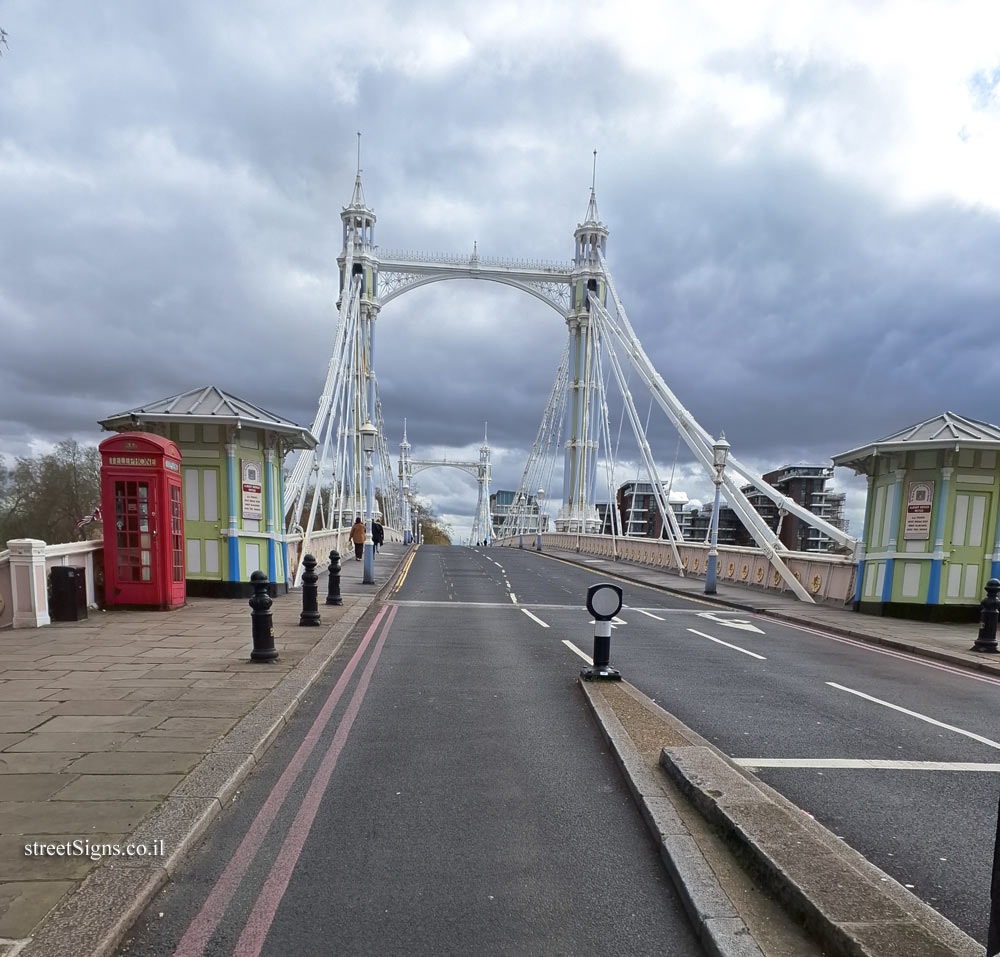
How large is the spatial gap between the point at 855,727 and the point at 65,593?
1013 centimetres

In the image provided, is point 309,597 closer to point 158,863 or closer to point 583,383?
point 158,863

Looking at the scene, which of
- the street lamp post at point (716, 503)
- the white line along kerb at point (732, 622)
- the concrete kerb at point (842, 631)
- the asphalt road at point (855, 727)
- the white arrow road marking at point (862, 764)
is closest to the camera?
the asphalt road at point (855, 727)

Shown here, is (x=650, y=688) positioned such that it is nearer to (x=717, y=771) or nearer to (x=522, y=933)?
(x=717, y=771)

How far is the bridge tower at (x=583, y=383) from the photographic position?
44812 mm

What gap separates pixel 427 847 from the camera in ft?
11.3

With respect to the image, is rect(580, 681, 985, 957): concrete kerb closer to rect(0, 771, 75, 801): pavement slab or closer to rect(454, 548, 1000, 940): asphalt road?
rect(454, 548, 1000, 940): asphalt road

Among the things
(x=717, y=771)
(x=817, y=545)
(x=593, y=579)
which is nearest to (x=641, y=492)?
(x=817, y=545)

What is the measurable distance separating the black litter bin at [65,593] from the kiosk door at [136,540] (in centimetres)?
92

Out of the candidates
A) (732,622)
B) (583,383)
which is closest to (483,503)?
(583,383)

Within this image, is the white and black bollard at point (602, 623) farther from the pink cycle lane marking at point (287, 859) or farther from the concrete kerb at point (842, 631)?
the concrete kerb at point (842, 631)

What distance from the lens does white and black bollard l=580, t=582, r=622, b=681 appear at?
6.40 m

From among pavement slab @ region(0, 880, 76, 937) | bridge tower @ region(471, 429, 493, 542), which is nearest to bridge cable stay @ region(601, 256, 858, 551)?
pavement slab @ region(0, 880, 76, 937)

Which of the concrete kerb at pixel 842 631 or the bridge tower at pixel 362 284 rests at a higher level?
the bridge tower at pixel 362 284

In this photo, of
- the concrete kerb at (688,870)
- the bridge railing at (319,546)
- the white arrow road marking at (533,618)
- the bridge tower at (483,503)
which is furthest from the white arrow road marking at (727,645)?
the bridge tower at (483,503)
